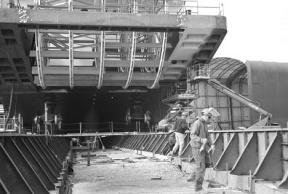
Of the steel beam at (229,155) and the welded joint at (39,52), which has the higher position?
the welded joint at (39,52)

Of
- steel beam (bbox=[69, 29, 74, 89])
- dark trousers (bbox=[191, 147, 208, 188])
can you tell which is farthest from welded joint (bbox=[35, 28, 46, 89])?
dark trousers (bbox=[191, 147, 208, 188])

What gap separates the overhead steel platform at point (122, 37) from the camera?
21.9 m

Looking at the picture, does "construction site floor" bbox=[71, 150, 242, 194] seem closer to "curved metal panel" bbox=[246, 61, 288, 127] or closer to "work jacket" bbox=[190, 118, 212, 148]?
"work jacket" bbox=[190, 118, 212, 148]

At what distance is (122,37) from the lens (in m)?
29.1

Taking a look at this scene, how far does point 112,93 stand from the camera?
31547 mm

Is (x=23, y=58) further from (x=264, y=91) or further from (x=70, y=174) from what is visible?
(x=264, y=91)

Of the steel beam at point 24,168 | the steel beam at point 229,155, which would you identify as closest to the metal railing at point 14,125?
the steel beam at point 24,168

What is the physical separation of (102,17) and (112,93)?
1037 cm

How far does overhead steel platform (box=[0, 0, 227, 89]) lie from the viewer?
21.9 m

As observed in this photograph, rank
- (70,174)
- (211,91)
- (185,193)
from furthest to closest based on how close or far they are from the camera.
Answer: (211,91) < (70,174) < (185,193)

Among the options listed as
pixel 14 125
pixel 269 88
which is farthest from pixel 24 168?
pixel 269 88

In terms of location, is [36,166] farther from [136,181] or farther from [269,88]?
[269,88]

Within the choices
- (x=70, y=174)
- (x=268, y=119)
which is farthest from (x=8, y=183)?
(x=268, y=119)

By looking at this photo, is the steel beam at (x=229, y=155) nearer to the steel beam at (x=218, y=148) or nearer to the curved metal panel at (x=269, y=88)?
the steel beam at (x=218, y=148)
